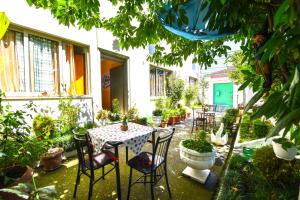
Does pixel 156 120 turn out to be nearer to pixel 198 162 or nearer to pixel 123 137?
pixel 198 162

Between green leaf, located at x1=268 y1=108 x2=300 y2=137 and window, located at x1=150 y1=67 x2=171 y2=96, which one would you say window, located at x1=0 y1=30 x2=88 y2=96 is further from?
green leaf, located at x1=268 y1=108 x2=300 y2=137

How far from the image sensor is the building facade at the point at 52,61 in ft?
12.2

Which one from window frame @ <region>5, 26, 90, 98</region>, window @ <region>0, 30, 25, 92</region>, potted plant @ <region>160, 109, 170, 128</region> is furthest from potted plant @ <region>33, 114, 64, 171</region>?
potted plant @ <region>160, 109, 170, 128</region>

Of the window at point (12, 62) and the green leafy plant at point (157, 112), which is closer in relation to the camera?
the window at point (12, 62)

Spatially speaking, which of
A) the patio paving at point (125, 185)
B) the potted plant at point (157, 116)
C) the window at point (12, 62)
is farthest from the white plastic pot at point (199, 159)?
the potted plant at point (157, 116)

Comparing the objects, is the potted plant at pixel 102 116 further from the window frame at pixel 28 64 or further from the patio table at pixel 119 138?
the patio table at pixel 119 138

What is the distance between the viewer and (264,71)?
35.1 inches

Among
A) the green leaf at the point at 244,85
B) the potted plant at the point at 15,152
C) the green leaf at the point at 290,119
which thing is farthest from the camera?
the potted plant at the point at 15,152

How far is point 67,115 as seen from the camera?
450 cm

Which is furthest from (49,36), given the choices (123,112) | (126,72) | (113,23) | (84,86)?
(123,112)

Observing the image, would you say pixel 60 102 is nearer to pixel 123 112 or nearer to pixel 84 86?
pixel 84 86

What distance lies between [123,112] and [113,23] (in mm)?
4853

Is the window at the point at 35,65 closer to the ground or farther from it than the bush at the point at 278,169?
farther from it

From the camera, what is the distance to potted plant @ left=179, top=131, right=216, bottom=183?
3.08m
